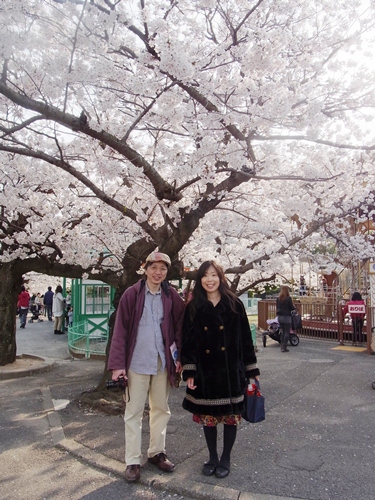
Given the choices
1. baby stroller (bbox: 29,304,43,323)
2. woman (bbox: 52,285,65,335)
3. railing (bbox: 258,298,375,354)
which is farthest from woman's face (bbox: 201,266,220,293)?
baby stroller (bbox: 29,304,43,323)

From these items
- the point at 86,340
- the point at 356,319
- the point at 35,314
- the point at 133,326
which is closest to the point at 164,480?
the point at 133,326

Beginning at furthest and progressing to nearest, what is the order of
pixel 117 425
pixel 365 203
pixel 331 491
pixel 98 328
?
1. pixel 98 328
2. pixel 365 203
3. pixel 117 425
4. pixel 331 491

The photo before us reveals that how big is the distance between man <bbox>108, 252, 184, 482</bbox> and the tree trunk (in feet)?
21.3

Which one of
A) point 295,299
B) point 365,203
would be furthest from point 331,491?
point 295,299

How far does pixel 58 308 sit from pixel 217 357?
14.6 m

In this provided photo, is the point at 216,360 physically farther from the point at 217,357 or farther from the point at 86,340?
the point at 86,340

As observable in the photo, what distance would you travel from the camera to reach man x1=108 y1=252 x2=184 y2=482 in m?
3.99

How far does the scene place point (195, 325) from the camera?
13.1 ft

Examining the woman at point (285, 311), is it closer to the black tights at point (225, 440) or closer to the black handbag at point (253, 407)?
the black handbag at point (253, 407)

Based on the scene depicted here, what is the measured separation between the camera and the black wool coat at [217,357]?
3.86 meters

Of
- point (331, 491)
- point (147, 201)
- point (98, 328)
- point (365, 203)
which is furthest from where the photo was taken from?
point (98, 328)

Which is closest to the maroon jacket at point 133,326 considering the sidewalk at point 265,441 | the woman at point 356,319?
the sidewalk at point 265,441

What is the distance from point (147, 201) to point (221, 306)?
461cm

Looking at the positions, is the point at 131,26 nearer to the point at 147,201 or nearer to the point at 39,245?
the point at 147,201
